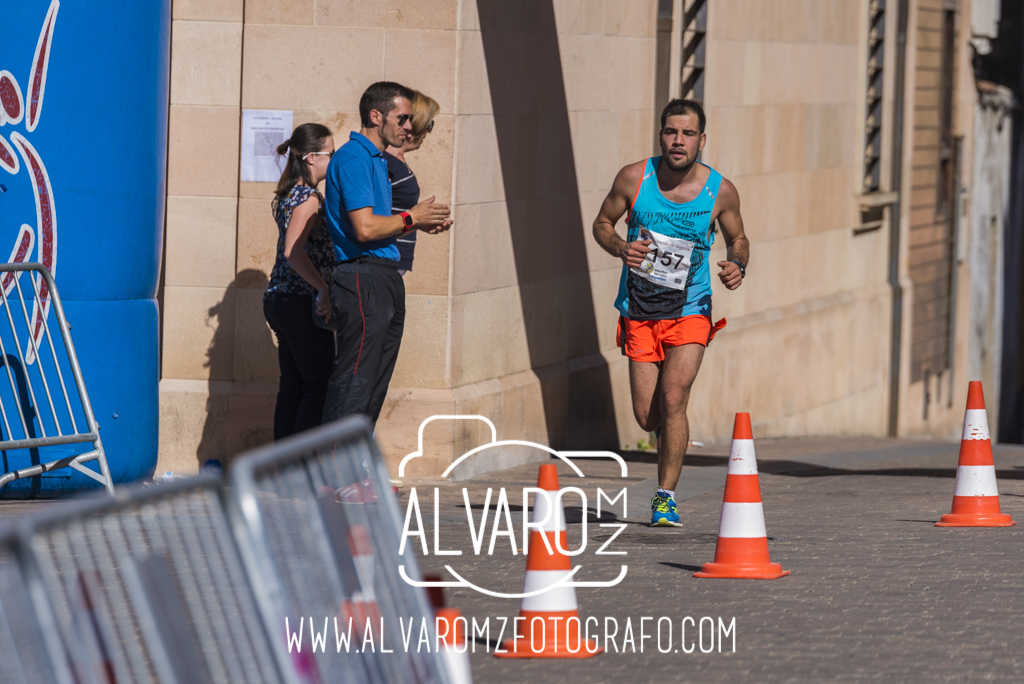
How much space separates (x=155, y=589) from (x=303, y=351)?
5027 millimetres

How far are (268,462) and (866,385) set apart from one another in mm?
16101

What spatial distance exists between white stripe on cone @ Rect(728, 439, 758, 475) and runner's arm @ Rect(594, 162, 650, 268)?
4.37 ft

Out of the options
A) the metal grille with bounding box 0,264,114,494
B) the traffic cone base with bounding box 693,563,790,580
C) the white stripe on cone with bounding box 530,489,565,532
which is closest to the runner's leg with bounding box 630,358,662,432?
the traffic cone base with bounding box 693,563,790,580

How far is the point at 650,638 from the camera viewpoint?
5.21 m

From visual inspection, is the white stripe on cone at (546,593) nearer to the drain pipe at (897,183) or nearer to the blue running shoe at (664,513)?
the blue running shoe at (664,513)

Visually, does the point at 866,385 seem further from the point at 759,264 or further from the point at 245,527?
the point at 245,527

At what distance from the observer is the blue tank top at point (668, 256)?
7.44m

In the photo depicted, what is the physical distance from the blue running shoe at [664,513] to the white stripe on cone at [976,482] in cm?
138

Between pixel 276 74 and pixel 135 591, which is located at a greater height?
pixel 276 74

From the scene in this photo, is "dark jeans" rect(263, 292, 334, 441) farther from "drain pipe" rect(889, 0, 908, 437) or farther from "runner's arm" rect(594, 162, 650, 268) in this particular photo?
"drain pipe" rect(889, 0, 908, 437)

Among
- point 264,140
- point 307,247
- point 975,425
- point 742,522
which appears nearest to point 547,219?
point 264,140

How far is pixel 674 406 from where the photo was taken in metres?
7.38

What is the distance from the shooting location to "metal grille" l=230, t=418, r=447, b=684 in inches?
124

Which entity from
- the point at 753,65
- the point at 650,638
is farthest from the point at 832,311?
the point at 650,638
